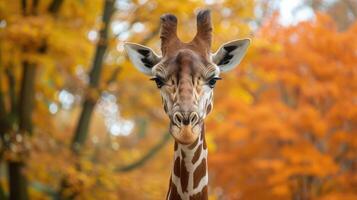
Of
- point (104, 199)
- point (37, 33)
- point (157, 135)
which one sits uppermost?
point (157, 135)

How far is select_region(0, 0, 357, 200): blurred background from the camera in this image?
952 cm

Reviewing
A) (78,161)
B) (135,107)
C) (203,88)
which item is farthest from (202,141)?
(135,107)

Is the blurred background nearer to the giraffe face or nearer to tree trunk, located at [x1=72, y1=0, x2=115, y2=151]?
tree trunk, located at [x1=72, y1=0, x2=115, y2=151]

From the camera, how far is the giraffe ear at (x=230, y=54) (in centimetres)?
434

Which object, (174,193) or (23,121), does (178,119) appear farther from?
(23,121)

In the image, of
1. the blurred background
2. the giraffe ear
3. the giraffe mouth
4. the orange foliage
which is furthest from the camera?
the orange foliage

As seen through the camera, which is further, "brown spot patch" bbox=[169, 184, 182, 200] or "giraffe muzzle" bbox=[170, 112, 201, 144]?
"brown spot patch" bbox=[169, 184, 182, 200]

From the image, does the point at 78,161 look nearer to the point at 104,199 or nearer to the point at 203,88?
the point at 104,199

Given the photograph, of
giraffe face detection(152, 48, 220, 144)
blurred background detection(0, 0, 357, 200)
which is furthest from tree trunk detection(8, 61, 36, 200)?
giraffe face detection(152, 48, 220, 144)

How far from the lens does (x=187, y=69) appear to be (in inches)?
148

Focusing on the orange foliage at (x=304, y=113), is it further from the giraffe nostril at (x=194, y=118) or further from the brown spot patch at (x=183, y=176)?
the giraffe nostril at (x=194, y=118)

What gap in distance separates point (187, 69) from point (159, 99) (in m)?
8.81

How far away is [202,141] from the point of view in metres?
4.08

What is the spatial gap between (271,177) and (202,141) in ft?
31.1
